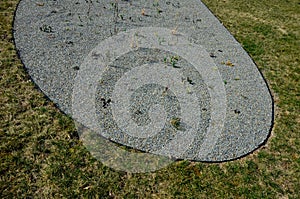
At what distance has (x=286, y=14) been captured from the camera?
806 centimetres

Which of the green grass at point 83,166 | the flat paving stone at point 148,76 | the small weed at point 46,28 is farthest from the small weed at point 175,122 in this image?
the small weed at point 46,28

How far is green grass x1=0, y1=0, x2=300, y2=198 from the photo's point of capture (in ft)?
11.3

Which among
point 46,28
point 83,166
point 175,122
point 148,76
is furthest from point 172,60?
point 83,166

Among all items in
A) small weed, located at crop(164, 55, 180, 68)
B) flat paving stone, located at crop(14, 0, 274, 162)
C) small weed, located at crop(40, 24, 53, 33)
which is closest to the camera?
flat paving stone, located at crop(14, 0, 274, 162)

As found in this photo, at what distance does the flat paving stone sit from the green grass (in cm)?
18

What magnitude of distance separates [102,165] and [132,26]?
133 inches

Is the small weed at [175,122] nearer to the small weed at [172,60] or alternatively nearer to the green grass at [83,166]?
the green grass at [83,166]

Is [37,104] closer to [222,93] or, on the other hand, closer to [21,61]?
[21,61]

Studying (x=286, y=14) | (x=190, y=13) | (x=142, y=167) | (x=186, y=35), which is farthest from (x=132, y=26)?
(x=286, y=14)

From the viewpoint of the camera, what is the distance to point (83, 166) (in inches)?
144

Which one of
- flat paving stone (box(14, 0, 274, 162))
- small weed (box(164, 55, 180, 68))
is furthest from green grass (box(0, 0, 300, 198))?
small weed (box(164, 55, 180, 68))

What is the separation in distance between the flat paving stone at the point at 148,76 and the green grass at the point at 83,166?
183 millimetres

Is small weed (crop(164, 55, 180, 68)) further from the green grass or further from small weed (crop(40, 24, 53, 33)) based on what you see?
small weed (crop(40, 24, 53, 33))

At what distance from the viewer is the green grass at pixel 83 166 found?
136 inches
